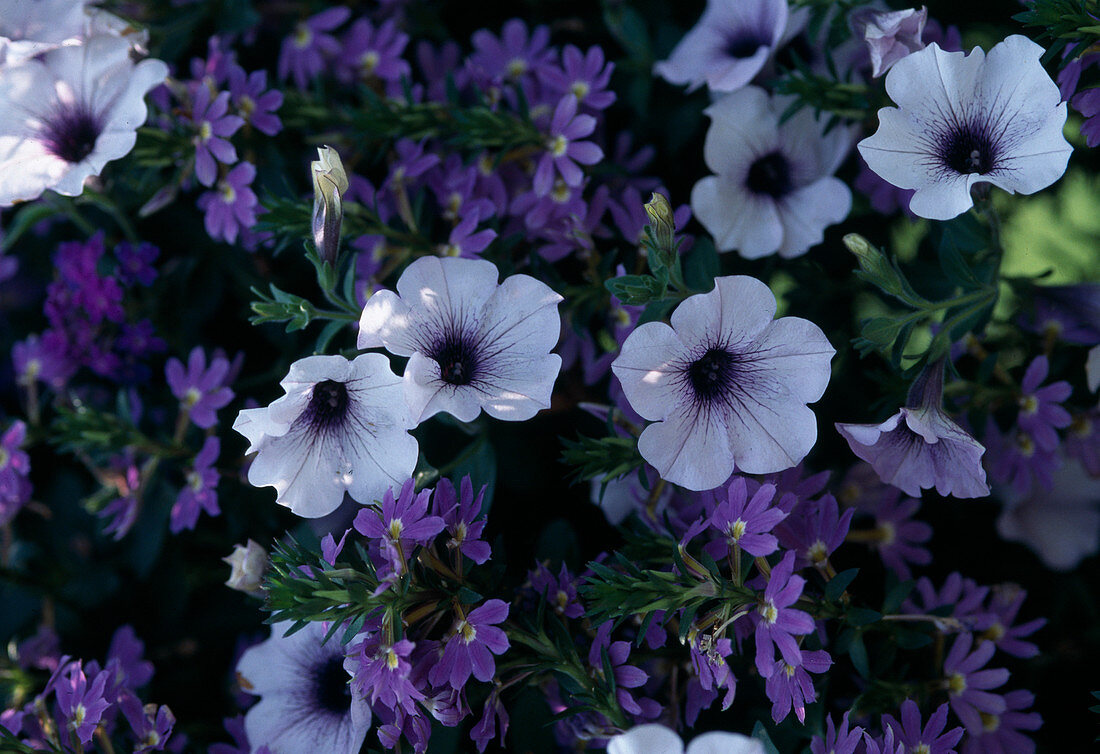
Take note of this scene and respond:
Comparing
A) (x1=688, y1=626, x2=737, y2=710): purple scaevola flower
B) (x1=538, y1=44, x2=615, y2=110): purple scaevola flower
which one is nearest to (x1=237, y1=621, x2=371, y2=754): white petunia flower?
(x1=688, y1=626, x2=737, y2=710): purple scaevola flower

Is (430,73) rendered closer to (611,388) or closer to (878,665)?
(611,388)

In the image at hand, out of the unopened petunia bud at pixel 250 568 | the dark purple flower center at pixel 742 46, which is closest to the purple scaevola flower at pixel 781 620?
the unopened petunia bud at pixel 250 568

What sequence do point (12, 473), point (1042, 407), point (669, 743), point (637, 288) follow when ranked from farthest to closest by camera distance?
1. point (12, 473)
2. point (1042, 407)
3. point (637, 288)
4. point (669, 743)

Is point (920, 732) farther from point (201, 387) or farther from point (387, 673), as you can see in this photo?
point (201, 387)

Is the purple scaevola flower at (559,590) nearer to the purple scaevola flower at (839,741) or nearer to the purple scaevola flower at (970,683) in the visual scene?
the purple scaevola flower at (839,741)

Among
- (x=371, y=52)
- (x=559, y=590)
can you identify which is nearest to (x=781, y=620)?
(x=559, y=590)
